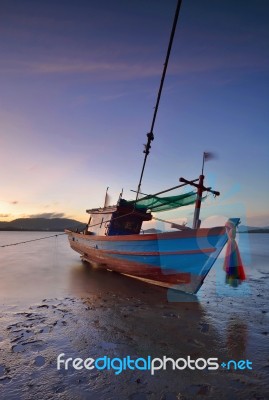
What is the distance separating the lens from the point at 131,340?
5.73 metres

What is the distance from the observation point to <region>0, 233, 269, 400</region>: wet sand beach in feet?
13.0

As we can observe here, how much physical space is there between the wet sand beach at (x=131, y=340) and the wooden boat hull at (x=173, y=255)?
668mm

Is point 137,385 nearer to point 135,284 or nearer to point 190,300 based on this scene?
point 190,300

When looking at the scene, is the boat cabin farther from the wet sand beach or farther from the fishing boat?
the wet sand beach

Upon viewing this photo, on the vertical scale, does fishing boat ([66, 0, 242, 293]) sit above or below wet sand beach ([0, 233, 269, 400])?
above

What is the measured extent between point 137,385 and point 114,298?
567 centimetres

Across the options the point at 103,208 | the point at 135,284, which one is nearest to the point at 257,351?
the point at 135,284

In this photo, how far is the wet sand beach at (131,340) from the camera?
155 inches

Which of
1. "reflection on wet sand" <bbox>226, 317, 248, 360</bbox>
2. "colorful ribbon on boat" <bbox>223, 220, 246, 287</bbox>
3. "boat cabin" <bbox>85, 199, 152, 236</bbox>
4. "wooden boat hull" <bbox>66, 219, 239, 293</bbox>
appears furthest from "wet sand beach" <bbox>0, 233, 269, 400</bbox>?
"boat cabin" <bbox>85, 199, 152, 236</bbox>

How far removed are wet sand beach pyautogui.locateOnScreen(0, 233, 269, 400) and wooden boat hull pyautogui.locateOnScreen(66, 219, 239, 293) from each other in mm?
668

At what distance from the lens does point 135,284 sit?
1199cm

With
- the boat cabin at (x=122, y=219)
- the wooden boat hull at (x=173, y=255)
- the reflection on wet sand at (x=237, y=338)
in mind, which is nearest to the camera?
the reflection on wet sand at (x=237, y=338)

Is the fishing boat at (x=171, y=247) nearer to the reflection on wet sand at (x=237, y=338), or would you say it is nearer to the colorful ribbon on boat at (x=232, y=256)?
the colorful ribbon on boat at (x=232, y=256)

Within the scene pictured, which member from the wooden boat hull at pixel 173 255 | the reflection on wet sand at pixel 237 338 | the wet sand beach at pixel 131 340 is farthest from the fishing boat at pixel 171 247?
the reflection on wet sand at pixel 237 338
